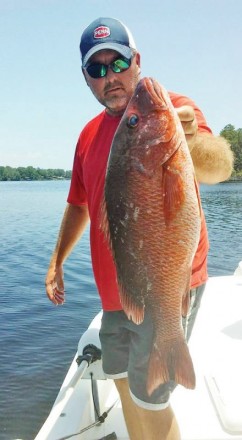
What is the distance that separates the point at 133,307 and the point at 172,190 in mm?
680

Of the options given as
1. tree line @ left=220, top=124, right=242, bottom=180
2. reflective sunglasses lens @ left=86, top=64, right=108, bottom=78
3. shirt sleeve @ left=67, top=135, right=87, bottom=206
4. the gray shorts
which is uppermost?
tree line @ left=220, top=124, right=242, bottom=180

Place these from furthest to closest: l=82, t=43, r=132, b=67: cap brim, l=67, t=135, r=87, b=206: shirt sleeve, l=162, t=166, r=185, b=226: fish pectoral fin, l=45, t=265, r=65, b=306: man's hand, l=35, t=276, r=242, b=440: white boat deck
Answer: l=45, t=265, r=65, b=306: man's hand → l=67, t=135, r=87, b=206: shirt sleeve → l=35, t=276, r=242, b=440: white boat deck → l=82, t=43, r=132, b=67: cap brim → l=162, t=166, r=185, b=226: fish pectoral fin

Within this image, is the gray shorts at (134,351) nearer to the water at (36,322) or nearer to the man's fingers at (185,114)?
the man's fingers at (185,114)

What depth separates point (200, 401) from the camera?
3.54m

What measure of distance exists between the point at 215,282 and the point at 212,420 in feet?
9.33

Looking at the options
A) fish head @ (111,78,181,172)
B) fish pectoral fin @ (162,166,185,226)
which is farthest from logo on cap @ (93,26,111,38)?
fish pectoral fin @ (162,166,185,226)

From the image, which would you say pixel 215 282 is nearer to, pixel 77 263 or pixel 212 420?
pixel 212 420

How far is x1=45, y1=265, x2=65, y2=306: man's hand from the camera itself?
3664 millimetres

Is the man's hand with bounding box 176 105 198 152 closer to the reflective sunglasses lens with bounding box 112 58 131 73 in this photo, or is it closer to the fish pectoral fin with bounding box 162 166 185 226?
the fish pectoral fin with bounding box 162 166 185 226

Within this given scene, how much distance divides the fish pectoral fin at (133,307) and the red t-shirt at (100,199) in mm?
468

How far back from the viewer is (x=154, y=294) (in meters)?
2.31

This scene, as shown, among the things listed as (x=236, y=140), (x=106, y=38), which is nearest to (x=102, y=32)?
(x=106, y=38)

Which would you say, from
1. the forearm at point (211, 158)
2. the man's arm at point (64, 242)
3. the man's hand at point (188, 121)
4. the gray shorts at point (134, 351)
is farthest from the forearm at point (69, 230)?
the man's hand at point (188, 121)

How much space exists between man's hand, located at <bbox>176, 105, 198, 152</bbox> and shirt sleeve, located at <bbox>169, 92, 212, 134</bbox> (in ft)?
1.22
